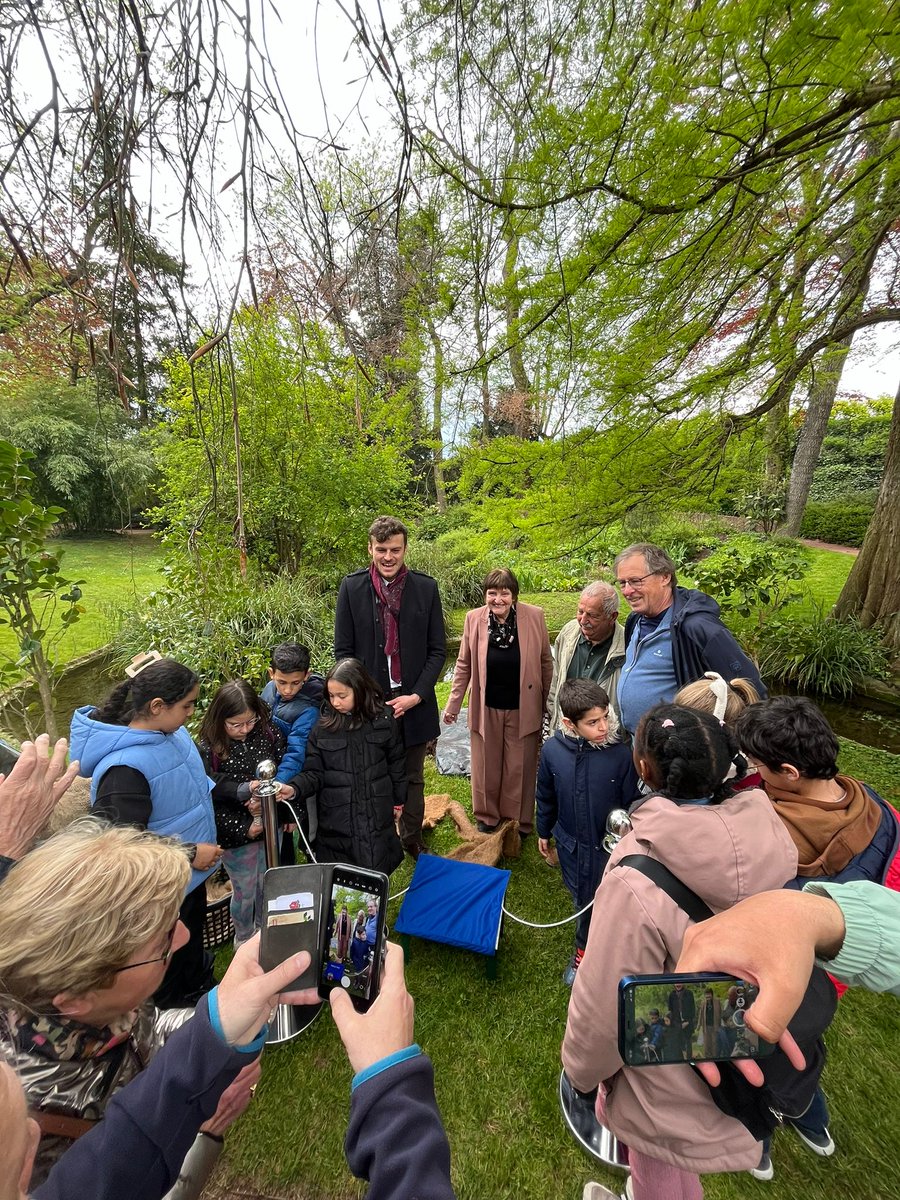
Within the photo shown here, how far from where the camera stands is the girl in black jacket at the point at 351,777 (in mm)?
2262

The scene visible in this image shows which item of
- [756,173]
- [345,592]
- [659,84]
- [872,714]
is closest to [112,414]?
[345,592]

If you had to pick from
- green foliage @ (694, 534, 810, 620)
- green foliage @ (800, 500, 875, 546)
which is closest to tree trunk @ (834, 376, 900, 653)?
green foliage @ (694, 534, 810, 620)

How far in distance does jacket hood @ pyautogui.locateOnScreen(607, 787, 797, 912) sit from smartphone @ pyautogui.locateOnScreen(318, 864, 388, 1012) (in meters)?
0.67

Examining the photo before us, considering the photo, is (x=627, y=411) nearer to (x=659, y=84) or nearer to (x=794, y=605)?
(x=659, y=84)

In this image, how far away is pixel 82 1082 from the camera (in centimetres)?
86

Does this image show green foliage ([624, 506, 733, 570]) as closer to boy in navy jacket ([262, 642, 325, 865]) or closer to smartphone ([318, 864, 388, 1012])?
boy in navy jacket ([262, 642, 325, 865])

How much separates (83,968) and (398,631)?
6.98 ft

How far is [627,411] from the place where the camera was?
10.4 ft

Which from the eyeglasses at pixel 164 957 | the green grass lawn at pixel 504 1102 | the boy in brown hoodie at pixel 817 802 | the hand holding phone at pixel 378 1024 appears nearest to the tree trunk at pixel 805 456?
the boy in brown hoodie at pixel 817 802

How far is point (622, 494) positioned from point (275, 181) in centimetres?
316

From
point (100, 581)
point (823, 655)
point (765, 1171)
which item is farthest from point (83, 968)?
point (100, 581)

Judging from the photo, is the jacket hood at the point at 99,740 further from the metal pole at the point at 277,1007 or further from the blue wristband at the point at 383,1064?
the blue wristband at the point at 383,1064

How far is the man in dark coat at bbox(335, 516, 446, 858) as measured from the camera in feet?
9.29

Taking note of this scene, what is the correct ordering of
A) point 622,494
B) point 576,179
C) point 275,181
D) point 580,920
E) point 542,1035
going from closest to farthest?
1. point 275,181
2. point 576,179
3. point 542,1035
4. point 580,920
5. point 622,494
